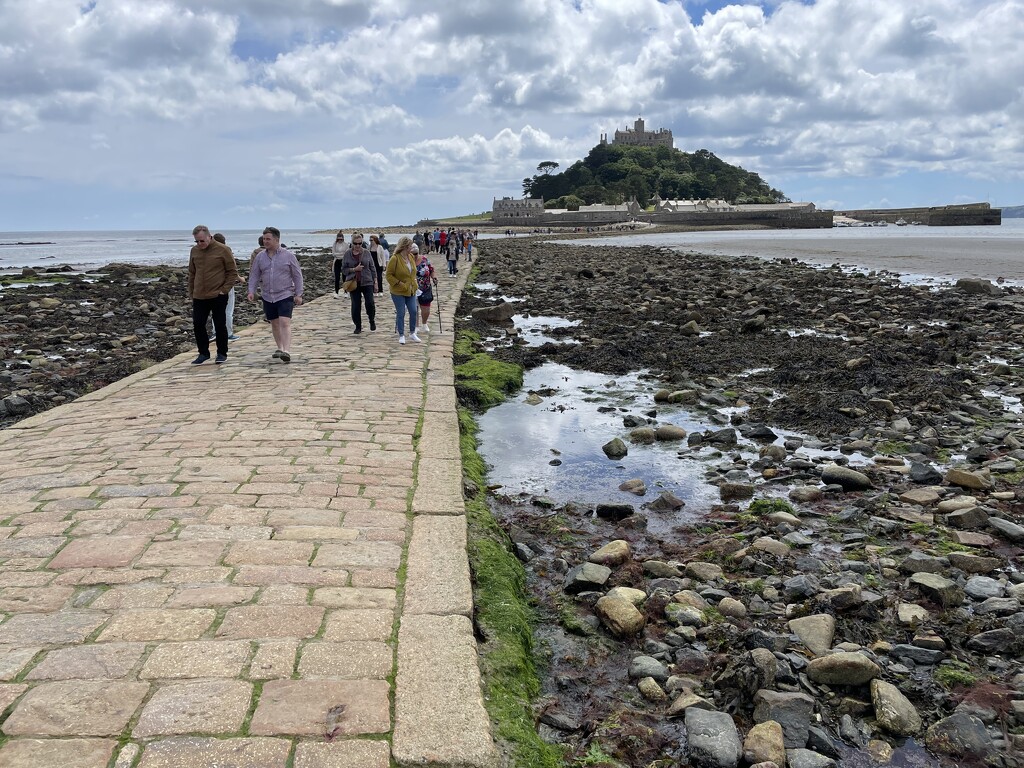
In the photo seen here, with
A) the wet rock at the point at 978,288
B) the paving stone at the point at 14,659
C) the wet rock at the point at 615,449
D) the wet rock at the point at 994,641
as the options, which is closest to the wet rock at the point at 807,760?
the wet rock at the point at 994,641

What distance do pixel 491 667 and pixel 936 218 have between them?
5910 inches

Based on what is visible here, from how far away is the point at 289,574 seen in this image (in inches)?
148

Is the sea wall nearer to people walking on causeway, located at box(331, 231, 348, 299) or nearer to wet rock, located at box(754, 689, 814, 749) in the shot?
people walking on causeway, located at box(331, 231, 348, 299)

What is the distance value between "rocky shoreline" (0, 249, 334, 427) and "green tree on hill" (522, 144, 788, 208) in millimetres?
124096

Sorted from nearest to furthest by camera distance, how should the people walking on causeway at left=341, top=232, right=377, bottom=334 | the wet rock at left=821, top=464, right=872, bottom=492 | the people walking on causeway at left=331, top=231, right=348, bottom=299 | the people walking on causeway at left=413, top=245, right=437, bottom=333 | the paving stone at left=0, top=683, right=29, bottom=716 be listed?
1. the paving stone at left=0, top=683, right=29, bottom=716
2. the wet rock at left=821, top=464, right=872, bottom=492
3. the people walking on causeway at left=341, top=232, right=377, bottom=334
4. the people walking on causeway at left=413, top=245, right=437, bottom=333
5. the people walking on causeway at left=331, top=231, right=348, bottom=299

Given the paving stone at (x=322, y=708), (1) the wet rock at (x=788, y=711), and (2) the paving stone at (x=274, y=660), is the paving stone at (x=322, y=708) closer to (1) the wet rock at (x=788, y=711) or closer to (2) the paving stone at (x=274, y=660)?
(2) the paving stone at (x=274, y=660)

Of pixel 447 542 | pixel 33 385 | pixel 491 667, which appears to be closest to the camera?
pixel 491 667

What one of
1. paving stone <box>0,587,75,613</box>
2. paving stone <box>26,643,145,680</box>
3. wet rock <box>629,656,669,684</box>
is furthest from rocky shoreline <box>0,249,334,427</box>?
wet rock <box>629,656,669,684</box>

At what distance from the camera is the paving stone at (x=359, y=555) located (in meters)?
3.93

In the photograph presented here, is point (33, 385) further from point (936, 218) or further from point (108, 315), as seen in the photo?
point (936, 218)

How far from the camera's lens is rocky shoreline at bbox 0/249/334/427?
10.4 m

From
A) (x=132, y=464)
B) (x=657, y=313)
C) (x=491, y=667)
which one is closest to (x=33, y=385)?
(x=132, y=464)

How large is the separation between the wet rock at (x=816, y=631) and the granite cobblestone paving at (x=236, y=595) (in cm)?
164

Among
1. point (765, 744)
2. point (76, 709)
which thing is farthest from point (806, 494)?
point (76, 709)
